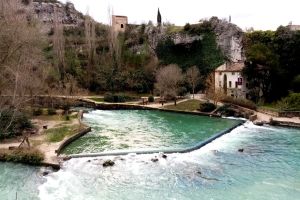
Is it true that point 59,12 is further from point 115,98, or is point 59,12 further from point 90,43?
point 115,98

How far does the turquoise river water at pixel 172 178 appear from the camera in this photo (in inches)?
805

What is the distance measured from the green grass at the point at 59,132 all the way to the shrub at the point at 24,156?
4.50 meters

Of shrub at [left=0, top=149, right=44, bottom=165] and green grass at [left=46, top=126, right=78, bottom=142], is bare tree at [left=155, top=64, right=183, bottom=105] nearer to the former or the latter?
green grass at [left=46, top=126, right=78, bottom=142]

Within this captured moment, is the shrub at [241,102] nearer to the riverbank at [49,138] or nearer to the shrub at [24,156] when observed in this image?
the riverbank at [49,138]

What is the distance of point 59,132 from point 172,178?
14.4 metres

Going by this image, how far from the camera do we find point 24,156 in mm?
25375

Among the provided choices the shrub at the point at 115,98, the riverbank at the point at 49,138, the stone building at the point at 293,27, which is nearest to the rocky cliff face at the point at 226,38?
the stone building at the point at 293,27

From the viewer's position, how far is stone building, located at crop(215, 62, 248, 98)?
178 feet

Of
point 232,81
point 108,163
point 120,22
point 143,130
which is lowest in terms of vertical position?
point 108,163

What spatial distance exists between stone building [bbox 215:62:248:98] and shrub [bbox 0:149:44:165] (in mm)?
31991

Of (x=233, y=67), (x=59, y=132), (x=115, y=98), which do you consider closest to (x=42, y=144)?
(x=59, y=132)

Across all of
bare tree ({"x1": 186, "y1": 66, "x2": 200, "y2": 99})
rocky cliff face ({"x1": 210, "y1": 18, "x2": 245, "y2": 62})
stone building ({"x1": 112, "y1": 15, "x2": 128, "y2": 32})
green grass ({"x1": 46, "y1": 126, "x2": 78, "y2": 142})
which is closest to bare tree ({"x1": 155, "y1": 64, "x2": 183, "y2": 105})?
bare tree ({"x1": 186, "y1": 66, "x2": 200, "y2": 99})

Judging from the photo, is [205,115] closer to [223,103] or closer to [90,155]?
[223,103]

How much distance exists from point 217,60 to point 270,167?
1653 inches
